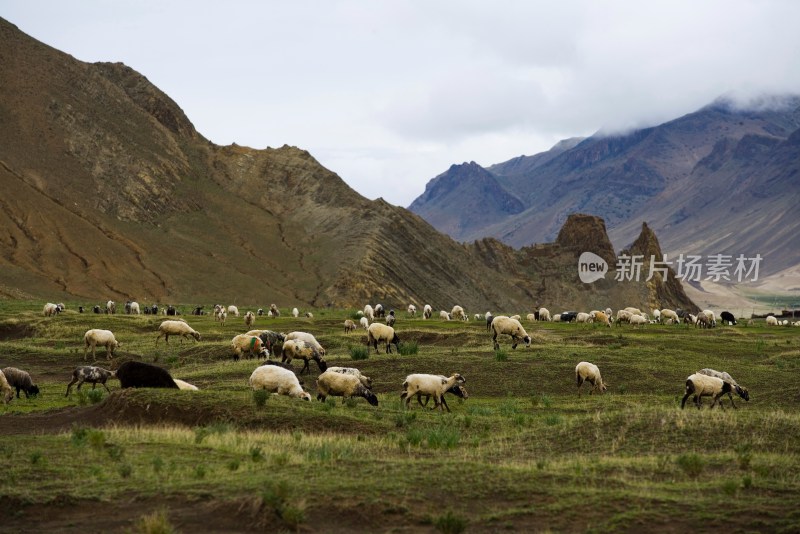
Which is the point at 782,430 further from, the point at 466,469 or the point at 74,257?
the point at 74,257

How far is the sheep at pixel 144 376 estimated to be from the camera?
1094 inches

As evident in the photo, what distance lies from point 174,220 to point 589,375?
125 meters

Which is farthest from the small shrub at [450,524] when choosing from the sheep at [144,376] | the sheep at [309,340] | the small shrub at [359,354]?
the small shrub at [359,354]

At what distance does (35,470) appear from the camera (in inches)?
650

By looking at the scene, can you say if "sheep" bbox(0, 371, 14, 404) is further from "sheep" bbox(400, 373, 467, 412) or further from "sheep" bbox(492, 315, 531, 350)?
"sheep" bbox(492, 315, 531, 350)

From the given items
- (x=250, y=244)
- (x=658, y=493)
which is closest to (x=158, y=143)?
(x=250, y=244)

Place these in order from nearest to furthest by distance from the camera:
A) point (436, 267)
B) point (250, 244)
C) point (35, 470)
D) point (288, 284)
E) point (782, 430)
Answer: point (35, 470)
point (782, 430)
point (288, 284)
point (250, 244)
point (436, 267)


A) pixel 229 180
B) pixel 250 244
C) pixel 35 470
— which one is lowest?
pixel 35 470

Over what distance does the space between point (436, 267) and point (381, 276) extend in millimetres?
22731

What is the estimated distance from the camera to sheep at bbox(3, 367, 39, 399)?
30.3m

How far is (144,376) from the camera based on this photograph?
2786 centimetres

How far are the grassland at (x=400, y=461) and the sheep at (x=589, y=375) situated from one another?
0.84 metres

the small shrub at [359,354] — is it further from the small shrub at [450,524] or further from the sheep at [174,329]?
the small shrub at [450,524]

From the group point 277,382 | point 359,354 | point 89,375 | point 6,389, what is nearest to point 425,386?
point 277,382
